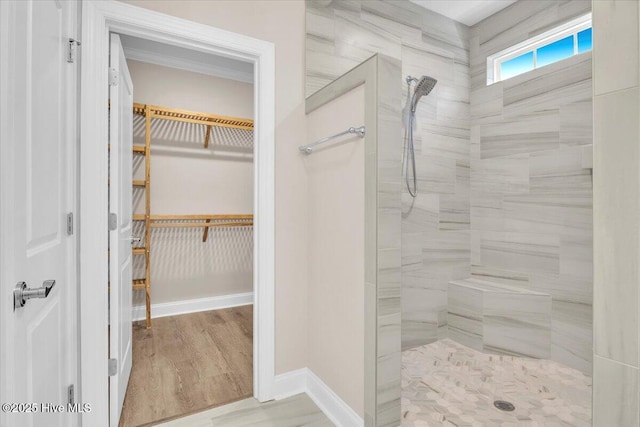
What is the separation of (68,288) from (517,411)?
7.61 feet

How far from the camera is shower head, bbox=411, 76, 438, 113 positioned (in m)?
2.31

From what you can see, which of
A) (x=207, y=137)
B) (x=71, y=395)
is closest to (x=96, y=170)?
(x=71, y=395)

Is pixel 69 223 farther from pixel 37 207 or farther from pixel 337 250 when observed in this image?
pixel 337 250

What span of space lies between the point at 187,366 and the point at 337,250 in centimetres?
149

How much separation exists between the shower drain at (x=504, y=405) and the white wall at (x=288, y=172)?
1.14 m

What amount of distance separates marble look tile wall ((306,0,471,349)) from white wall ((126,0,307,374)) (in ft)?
1.41

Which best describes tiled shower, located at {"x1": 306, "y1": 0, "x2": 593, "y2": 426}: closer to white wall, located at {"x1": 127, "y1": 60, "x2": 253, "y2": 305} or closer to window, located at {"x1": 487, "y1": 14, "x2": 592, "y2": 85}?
window, located at {"x1": 487, "y1": 14, "x2": 592, "y2": 85}

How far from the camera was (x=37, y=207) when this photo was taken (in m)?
1.02

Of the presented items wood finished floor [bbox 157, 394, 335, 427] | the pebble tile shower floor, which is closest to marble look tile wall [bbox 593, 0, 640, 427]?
the pebble tile shower floor

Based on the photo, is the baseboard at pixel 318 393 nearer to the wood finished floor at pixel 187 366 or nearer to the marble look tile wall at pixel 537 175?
the wood finished floor at pixel 187 366

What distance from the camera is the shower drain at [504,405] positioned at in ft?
5.77

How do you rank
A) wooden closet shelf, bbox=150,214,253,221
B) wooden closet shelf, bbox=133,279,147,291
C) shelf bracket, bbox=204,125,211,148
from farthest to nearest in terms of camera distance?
shelf bracket, bbox=204,125,211,148
wooden closet shelf, bbox=150,214,253,221
wooden closet shelf, bbox=133,279,147,291

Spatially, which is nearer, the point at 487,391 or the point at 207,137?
the point at 487,391

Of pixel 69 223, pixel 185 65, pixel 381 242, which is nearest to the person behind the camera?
pixel 69 223
